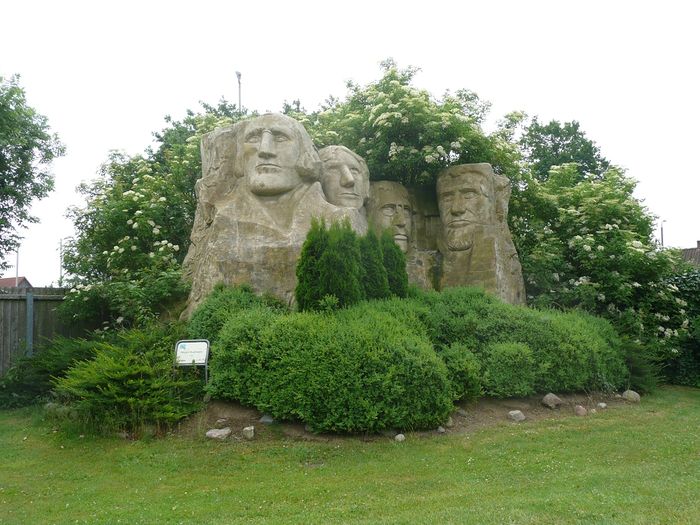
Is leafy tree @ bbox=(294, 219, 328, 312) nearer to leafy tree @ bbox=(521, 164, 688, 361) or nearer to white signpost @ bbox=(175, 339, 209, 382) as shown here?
white signpost @ bbox=(175, 339, 209, 382)

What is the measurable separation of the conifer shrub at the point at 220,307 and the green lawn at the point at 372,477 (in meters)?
1.78

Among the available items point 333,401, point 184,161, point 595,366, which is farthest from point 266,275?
point 184,161

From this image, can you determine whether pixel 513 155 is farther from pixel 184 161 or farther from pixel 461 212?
pixel 184 161

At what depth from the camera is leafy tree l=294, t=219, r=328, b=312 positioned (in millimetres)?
8578

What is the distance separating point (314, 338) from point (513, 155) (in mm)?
9299

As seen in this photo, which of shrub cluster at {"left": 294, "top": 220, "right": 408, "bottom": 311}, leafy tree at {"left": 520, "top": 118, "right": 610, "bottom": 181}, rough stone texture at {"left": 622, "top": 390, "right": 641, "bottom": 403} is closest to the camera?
shrub cluster at {"left": 294, "top": 220, "right": 408, "bottom": 311}

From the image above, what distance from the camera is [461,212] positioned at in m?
12.2

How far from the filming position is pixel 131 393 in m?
7.64

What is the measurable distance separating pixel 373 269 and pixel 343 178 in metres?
2.53

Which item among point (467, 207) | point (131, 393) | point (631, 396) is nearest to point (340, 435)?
point (131, 393)

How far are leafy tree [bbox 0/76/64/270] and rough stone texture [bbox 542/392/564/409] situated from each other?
11.9 metres

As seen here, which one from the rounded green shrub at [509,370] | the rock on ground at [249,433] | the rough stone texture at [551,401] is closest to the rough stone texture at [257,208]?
the rock on ground at [249,433]

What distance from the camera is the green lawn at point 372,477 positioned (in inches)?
196

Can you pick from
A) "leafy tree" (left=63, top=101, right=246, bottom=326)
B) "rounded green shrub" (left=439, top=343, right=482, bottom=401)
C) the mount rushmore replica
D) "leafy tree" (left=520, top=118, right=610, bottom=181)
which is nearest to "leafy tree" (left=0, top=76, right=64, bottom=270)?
"leafy tree" (left=63, top=101, right=246, bottom=326)
